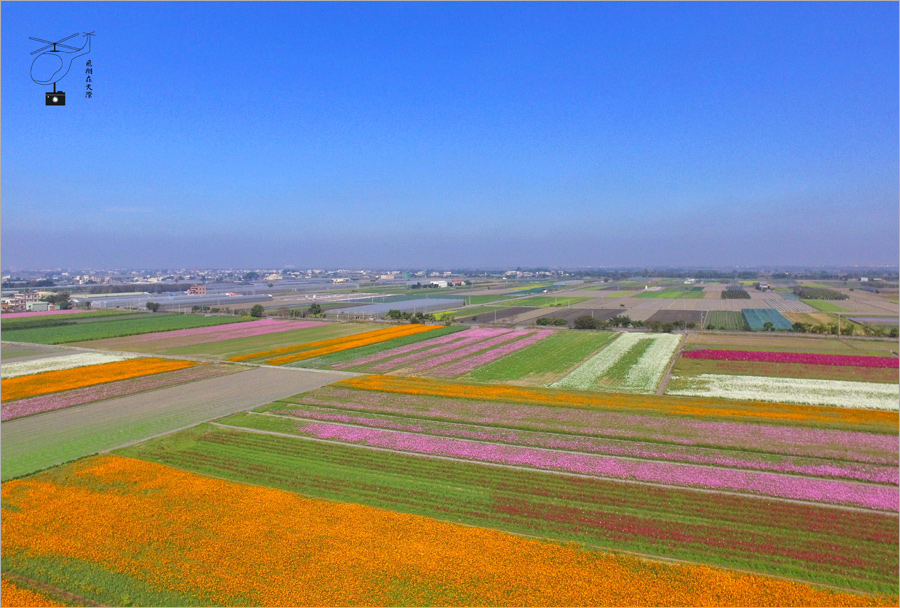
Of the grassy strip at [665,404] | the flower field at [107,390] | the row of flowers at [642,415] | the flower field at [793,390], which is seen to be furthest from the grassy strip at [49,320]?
the flower field at [793,390]

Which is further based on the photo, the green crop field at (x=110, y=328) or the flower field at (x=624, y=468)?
the green crop field at (x=110, y=328)

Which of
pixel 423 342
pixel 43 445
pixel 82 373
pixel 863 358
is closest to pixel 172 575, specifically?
pixel 43 445

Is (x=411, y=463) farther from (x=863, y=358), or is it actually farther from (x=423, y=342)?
(x=863, y=358)

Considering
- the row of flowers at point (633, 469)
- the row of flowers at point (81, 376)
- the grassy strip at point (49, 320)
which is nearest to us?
the row of flowers at point (633, 469)

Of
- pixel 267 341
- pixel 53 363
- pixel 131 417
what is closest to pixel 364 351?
pixel 267 341

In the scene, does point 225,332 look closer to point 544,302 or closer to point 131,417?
point 131,417

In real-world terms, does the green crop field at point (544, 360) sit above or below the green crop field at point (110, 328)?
below

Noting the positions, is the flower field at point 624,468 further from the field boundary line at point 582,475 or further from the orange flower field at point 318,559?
Answer: the orange flower field at point 318,559
